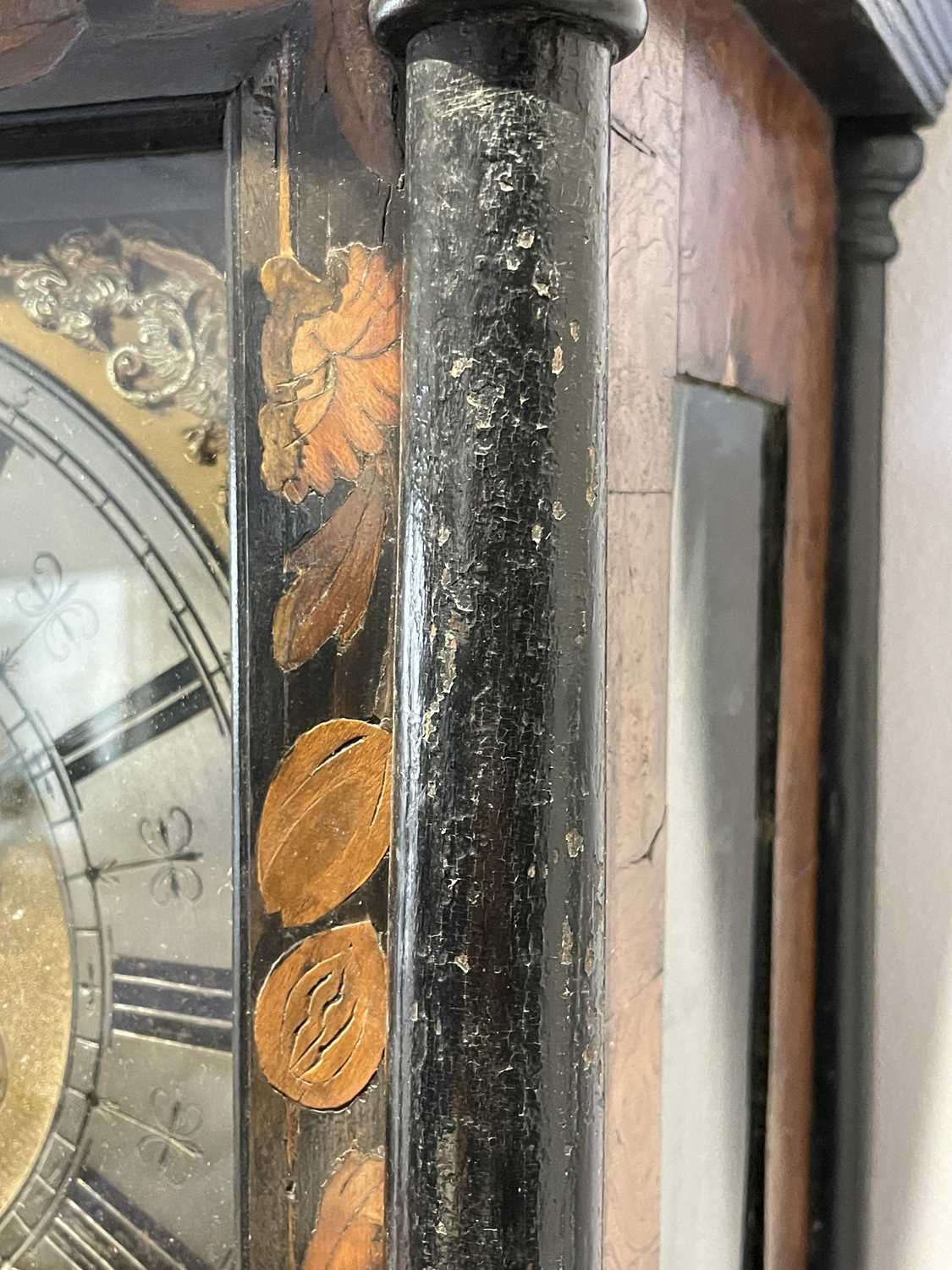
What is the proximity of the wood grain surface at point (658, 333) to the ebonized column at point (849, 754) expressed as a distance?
133 millimetres

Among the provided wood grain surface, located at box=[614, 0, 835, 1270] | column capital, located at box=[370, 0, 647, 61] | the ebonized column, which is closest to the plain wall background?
the ebonized column

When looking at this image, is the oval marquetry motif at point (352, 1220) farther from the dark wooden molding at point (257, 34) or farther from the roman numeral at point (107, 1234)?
the dark wooden molding at point (257, 34)

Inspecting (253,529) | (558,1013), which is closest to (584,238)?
(253,529)

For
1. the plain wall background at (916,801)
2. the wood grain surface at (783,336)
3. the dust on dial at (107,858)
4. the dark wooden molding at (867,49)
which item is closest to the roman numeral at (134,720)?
the dust on dial at (107,858)

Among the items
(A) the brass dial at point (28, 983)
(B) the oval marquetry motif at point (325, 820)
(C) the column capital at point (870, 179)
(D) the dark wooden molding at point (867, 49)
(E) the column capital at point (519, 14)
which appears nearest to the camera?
(E) the column capital at point (519, 14)

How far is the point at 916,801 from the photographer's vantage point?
1189mm

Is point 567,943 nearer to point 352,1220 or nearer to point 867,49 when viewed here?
point 352,1220

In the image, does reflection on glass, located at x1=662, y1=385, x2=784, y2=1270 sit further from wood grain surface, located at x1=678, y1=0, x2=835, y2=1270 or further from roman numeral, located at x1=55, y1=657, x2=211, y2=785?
roman numeral, located at x1=55, y1=657, x2=211, y2=785

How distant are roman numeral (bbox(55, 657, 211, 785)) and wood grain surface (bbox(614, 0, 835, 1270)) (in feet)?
0.70

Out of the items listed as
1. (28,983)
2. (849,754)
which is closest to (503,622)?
(28,983)

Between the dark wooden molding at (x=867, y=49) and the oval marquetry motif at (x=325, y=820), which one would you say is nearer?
the oval marquetry motif at (x=325, y=820)

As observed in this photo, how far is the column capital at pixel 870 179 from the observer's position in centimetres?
109

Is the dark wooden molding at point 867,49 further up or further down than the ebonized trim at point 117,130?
further up

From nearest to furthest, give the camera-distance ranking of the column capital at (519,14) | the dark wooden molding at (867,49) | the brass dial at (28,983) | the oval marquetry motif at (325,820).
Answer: the column capital at (519,14) → the oval marquetry motif at (325,820) → the brass dial at (28,983) → the dark wooden molding at (867,49)
